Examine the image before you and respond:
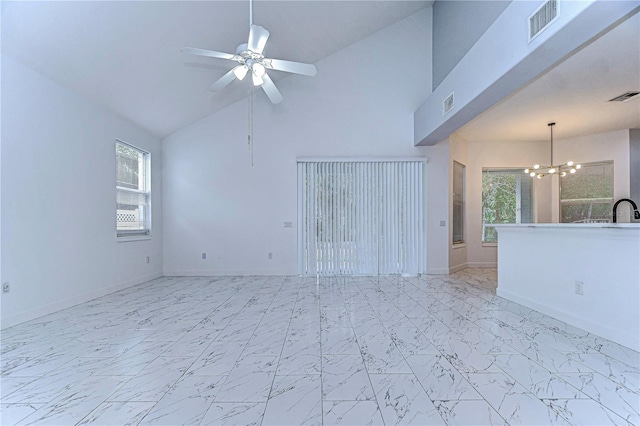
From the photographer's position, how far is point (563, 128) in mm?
6504

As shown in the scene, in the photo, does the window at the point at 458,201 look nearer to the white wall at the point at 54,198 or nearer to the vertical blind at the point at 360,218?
the vertical blind at the point at 360,218

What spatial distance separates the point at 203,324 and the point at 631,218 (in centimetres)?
792

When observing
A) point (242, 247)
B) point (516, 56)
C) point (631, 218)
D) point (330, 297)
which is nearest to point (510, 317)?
point (330, 297)

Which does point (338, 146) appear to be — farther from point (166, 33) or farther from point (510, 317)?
point (510, 317)

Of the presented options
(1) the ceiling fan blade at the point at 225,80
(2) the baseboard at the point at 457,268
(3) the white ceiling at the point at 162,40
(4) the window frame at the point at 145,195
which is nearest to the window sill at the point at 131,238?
(4) the window frame at the point at 145,195

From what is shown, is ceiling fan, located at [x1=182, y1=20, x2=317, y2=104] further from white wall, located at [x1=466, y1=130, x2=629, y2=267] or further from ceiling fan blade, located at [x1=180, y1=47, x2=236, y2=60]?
white wall, located at [x1=466, y1=130, x2=629, y2=267]

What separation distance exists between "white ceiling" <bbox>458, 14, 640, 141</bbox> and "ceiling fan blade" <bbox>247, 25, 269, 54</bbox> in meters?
3.28

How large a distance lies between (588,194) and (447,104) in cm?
468

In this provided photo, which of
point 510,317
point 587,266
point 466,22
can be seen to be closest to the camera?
point 587,266

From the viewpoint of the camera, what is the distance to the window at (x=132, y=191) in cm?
536

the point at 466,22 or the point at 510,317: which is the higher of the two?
the point at 466,22

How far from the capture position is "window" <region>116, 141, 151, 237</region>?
5359 mm

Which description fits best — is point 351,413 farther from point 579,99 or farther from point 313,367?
point 579,99

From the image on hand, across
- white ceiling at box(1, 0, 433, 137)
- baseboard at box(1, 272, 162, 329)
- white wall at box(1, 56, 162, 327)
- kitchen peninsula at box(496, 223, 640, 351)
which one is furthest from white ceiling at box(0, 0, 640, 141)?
baseboard at box(1, 272, 162, 329)
